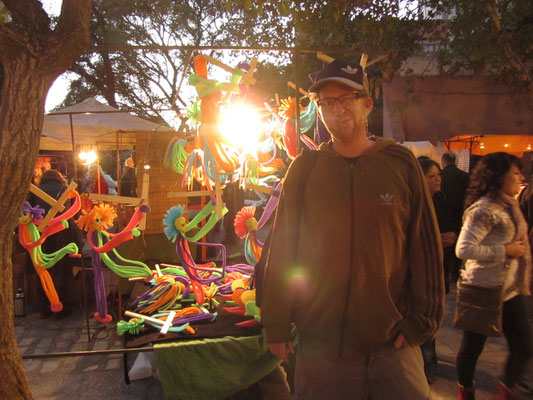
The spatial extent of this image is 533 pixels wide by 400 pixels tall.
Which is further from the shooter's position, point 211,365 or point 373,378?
point 211,365

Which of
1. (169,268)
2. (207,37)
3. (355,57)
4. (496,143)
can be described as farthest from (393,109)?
(207,37)

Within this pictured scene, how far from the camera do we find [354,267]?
1434 millimetres

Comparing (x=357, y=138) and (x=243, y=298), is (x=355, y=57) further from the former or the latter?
(x=357, y=138)

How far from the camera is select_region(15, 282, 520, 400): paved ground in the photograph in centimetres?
312

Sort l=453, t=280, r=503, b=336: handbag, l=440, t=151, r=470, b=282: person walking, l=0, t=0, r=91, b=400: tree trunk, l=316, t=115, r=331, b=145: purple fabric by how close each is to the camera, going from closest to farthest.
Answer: l=0, t=0, r=91, b=400: tree trunk < l=453, t=280, r=503, b=336: handbag < l=316, t=115, r=331, b=145: purple fabric < l=440, t=151, r=470, b=282: person walking

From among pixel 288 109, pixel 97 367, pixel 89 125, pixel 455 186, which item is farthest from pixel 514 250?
pixel 89 125

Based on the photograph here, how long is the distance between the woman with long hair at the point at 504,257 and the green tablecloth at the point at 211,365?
1.50m

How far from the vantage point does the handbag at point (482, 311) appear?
230cm

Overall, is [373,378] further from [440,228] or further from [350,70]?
[440,228]

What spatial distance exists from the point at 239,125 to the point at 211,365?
1912mm

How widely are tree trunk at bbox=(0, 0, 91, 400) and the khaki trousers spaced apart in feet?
4.77

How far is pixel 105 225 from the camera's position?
12.0ft

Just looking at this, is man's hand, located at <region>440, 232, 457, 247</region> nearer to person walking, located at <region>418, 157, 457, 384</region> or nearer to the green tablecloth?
person walking, located at <region>418, 157, 457, 384</region>

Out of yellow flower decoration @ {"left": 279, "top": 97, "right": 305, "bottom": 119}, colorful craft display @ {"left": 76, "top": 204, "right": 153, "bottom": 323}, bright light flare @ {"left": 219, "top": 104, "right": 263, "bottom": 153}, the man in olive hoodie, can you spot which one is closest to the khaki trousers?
the man in olive hoodie
